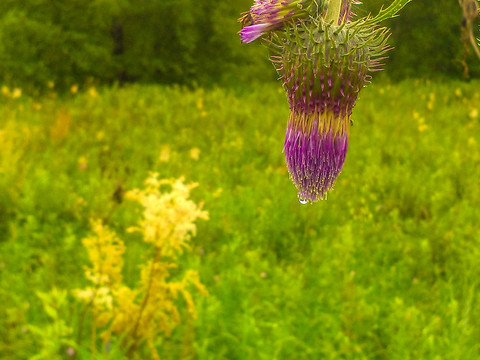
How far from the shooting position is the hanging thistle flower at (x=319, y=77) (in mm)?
703

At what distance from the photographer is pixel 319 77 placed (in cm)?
73

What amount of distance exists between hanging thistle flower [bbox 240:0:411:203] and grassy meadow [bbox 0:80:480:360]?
151 centimetres

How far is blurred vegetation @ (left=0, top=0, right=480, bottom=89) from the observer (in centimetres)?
831

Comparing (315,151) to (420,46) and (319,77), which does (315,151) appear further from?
(420,46)

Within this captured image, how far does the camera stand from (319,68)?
0.73m

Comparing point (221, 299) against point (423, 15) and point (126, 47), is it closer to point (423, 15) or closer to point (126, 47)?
point (423, 15)

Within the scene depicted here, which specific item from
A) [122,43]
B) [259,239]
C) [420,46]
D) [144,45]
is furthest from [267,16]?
[122,43]

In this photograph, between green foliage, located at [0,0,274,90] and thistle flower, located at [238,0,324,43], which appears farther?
green foliage, located at [0,0,274,90]

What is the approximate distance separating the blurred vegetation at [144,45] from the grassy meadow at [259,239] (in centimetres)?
306

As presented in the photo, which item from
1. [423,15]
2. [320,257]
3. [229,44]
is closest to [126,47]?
[229,44]

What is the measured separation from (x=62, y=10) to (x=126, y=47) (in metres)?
1.34

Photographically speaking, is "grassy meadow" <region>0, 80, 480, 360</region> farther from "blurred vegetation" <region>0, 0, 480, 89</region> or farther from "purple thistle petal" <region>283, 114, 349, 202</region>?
"blurred vegetation" <region>0, 0, 480, 89</region>

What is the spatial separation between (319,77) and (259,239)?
8.52ft

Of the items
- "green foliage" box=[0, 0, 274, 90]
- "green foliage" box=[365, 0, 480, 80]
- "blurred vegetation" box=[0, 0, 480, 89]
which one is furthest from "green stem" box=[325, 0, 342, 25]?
"green foliage" box=[0, 0, 274, 90]
